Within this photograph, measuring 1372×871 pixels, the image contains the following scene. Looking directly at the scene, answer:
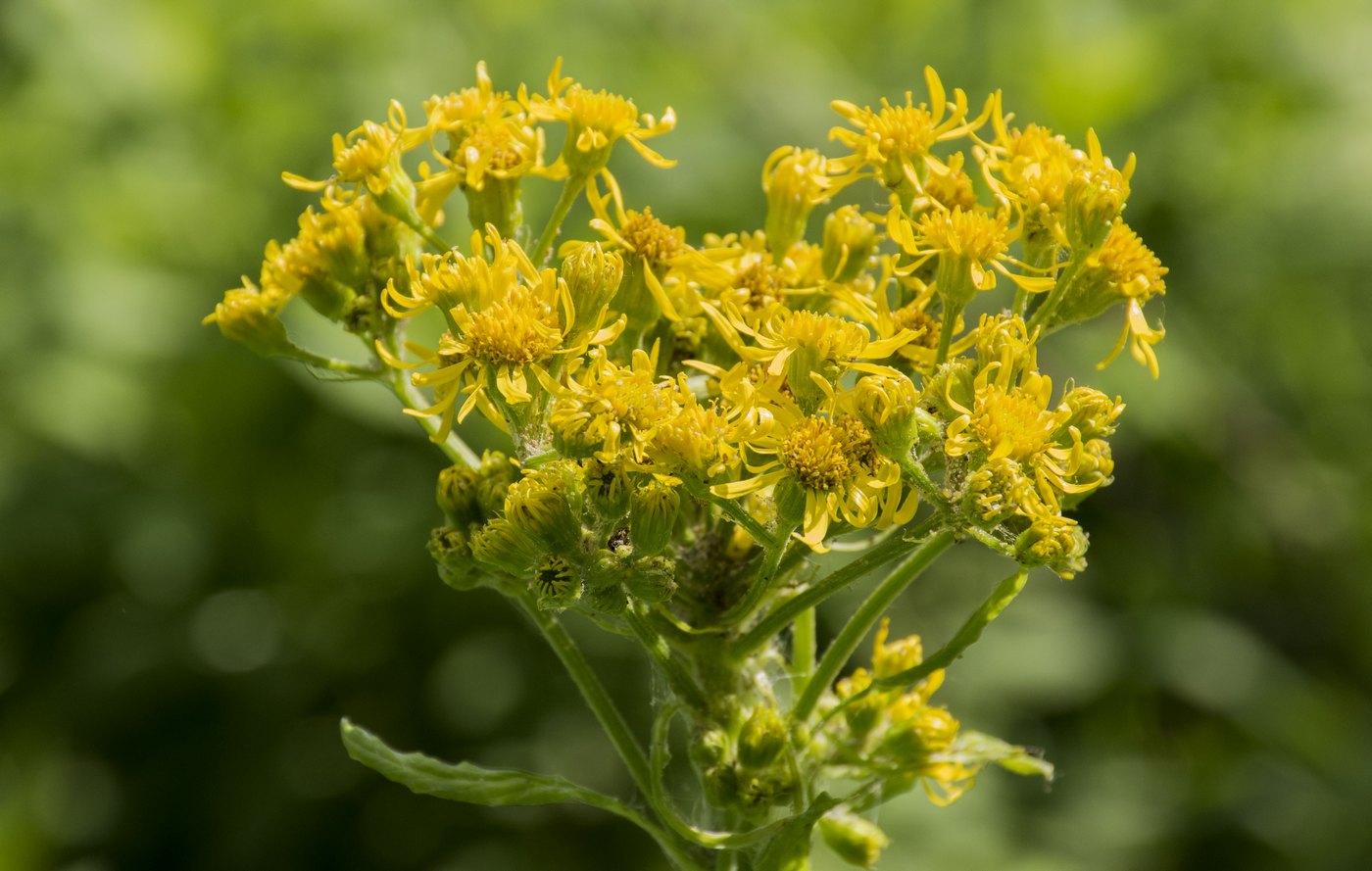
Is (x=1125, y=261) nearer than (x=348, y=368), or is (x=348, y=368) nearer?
(x=1125, y=261)

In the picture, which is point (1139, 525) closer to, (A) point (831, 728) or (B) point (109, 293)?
(A) point (831, 728)

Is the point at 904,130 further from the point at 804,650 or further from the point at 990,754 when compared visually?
the point at 990,754

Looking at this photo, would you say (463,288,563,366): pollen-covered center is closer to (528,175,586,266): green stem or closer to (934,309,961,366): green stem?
(528,175,586,266): green stem

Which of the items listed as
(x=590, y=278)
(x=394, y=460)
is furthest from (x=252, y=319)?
(x=394, y=460)

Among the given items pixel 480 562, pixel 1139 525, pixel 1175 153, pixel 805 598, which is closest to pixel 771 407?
pixel 805 598

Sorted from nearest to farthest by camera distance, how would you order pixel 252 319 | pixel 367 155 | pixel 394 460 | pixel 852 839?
pixel 367 155
pixel 852 839
pixel 252 319
pixel 394 460

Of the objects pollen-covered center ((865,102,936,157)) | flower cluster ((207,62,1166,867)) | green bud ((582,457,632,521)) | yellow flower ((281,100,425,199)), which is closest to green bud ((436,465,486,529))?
flower cluster ((207,62,1166,867))

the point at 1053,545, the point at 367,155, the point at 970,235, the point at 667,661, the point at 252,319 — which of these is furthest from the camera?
the point at 252,319
